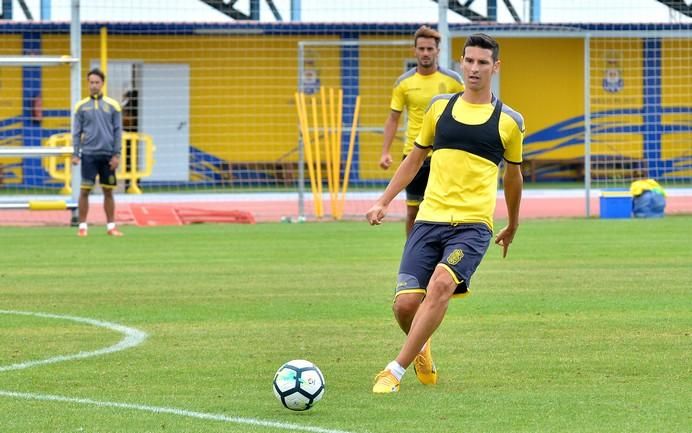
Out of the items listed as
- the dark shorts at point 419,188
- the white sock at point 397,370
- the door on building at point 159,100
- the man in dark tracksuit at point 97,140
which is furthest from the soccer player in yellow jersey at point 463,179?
the door on building at point 159,100

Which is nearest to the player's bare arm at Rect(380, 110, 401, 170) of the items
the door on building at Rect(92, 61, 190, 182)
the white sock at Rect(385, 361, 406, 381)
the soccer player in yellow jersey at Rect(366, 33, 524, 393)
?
the soccer player in yellow jersey at Rect(366, 33, 524, 393)

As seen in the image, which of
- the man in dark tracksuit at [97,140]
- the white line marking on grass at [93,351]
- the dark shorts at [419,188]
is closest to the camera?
the white line marking on grass at [93,351]

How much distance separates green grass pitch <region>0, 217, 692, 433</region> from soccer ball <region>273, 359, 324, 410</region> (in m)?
0.08

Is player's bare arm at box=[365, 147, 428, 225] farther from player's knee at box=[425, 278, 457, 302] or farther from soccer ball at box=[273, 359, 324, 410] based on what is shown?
soccer ball at box=[273, 359, 324, 410]

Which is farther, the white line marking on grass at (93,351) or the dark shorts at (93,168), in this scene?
the dark shorts at (93,168)

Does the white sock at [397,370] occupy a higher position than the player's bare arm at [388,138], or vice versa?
the player's bare arm at [388,138]

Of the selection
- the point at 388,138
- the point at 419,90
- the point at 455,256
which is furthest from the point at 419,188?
the point at 455,256

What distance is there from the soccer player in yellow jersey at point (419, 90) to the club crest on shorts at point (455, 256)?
3124 mm

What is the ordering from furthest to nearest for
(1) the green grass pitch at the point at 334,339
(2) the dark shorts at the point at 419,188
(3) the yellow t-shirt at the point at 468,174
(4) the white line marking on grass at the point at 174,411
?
1. (2) the dark shorts at the point at 419,188
2. (3) the yellow t-shirt at the point at 468,174
3. (1) the green grass pitch at the point at 334,339
4. (4) the white line marking on grass at the point at 174,411

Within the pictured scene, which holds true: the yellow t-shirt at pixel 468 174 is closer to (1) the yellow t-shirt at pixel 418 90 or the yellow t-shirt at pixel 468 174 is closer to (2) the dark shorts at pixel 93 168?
(1) the yellow t-shirt at pixel 418 90

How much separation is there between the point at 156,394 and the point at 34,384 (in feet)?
2.72

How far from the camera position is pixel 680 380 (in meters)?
8.34

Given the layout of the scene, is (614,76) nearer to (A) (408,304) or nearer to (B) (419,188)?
(B) (419,188)

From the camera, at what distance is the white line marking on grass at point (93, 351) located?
358 inches
